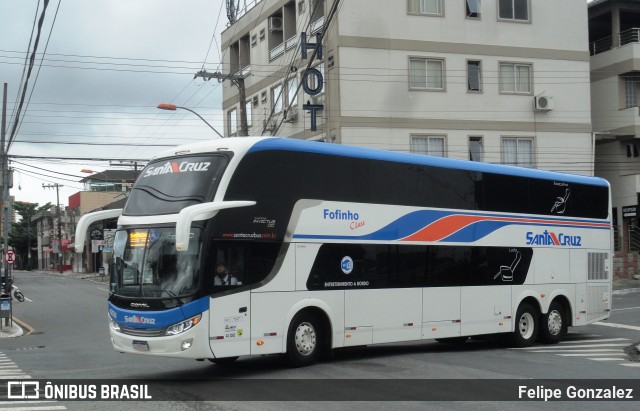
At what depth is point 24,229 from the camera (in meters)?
132

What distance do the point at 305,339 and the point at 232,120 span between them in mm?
33951

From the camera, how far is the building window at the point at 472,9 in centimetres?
3731

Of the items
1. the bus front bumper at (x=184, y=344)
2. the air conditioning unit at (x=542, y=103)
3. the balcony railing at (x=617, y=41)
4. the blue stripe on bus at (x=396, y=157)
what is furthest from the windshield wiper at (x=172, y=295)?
the balcony railing at (x=617, y=41)

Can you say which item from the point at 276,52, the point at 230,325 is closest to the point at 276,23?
the point at 276,52

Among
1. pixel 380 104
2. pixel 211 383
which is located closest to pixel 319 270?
pixel 211 383

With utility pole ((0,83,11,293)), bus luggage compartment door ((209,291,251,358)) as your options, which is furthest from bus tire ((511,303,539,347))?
utility pole ((0,83,11,293))

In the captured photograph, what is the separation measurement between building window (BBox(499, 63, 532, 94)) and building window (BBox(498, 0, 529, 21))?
2.35m

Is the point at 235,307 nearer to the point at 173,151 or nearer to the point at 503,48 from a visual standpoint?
the point at 173,151

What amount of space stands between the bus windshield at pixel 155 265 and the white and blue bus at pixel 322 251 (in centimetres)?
2

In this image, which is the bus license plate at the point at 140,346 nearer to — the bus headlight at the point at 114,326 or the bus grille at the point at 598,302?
the bus headlight at the point at 114,326

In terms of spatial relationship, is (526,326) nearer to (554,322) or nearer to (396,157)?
(554,322)

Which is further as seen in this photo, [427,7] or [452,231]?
[427,7]

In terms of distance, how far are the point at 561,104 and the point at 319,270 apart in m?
28.2

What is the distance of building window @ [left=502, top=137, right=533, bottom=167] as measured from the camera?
3809cm
